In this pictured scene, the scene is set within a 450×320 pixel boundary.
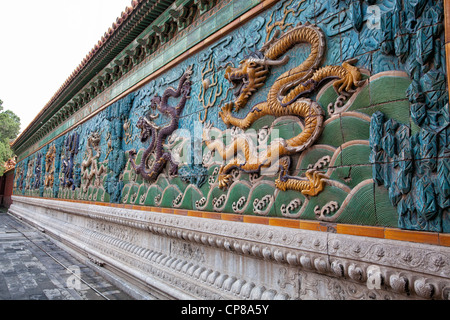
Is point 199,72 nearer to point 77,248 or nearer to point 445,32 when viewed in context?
point 445,32

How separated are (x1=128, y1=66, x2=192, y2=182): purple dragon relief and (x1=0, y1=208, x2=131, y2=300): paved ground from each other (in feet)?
5.76

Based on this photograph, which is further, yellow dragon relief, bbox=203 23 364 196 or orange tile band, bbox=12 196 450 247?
yellow dragon relief, bbox=203 23 364 196

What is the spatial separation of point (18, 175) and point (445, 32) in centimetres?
2072

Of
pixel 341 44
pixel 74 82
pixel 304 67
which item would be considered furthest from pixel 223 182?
pixel 74 82

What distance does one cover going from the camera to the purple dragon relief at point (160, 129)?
422 centimetres

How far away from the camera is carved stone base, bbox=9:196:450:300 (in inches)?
67.7

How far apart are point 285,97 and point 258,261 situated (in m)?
1.52

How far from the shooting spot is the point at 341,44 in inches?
91.4

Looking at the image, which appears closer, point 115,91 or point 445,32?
point 445,32

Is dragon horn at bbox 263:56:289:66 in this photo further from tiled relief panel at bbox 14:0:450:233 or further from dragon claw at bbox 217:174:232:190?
dragon claw at bbox 217:174:232:190

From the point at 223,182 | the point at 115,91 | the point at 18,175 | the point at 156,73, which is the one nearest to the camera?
the point at 223,182

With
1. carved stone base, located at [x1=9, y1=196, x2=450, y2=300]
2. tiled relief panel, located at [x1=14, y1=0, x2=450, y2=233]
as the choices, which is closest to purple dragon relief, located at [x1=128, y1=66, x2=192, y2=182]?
tiled relief panel, located at [x1=14, y1=0, x2=450, y2=233]

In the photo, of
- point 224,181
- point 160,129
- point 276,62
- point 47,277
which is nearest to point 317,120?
point 276,62

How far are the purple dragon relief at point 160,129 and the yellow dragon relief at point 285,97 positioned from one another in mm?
1034
